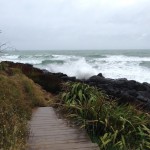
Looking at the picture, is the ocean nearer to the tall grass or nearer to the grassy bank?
the grassy bank

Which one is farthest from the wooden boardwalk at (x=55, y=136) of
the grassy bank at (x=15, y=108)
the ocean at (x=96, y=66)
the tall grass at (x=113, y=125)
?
the ocean at (x=96, y=66)

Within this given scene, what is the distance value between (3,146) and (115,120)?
3069mm

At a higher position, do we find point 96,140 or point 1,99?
point 1,99

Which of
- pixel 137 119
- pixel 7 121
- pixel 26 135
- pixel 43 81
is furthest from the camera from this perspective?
pixel 43 81

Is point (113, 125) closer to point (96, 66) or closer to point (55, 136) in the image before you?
point (55, 136)

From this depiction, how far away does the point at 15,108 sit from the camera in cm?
915

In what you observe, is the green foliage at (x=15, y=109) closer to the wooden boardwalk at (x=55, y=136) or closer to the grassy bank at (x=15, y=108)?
the grassy bank at (x=15, y=108)

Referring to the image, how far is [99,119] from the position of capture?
8539 mm

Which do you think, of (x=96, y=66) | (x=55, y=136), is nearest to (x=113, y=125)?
(x=55, y=136)

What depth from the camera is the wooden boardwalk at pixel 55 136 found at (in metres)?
6.96

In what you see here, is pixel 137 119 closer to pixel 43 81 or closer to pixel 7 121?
pixel 7 121

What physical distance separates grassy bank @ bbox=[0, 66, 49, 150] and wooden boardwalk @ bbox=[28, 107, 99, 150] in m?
0.21

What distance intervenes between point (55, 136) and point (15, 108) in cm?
180

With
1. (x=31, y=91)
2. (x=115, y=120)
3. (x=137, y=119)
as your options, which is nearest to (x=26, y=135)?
(x=115, y=120)
